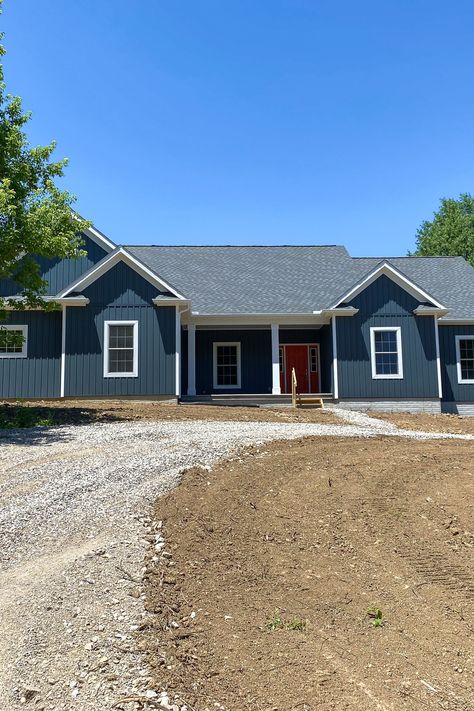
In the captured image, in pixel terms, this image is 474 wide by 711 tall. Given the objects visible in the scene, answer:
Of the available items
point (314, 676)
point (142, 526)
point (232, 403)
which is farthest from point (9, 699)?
point (232, 403)

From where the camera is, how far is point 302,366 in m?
20.4

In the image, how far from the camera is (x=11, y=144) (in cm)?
1172

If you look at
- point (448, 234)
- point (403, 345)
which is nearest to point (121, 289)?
point (403, 345)

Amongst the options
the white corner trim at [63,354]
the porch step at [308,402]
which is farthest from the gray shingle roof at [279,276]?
the white corner trim at [63,354]

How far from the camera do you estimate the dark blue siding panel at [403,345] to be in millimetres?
18047

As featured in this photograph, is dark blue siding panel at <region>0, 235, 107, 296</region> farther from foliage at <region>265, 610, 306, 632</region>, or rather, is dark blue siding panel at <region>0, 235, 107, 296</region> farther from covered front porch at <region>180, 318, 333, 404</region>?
foliage at <region>265, 610, 306, 632</region>

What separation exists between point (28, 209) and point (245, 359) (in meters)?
10.0

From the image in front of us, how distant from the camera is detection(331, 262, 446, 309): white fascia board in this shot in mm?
18031

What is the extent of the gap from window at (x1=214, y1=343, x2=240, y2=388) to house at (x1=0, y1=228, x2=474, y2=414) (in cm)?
4

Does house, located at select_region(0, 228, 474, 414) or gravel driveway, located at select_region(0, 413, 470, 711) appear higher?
house, located at select_region(0, 228, 474, 414)

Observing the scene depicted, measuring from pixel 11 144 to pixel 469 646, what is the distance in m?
12.5

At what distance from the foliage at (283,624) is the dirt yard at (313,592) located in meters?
0.01

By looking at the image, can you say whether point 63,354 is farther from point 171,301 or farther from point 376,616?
point 376,616

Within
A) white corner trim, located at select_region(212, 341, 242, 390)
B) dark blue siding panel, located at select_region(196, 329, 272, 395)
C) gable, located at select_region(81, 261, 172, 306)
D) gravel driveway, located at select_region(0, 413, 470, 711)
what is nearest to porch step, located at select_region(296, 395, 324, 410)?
dark blue siding panel, located at select_region(196, 329, 272, 395)
